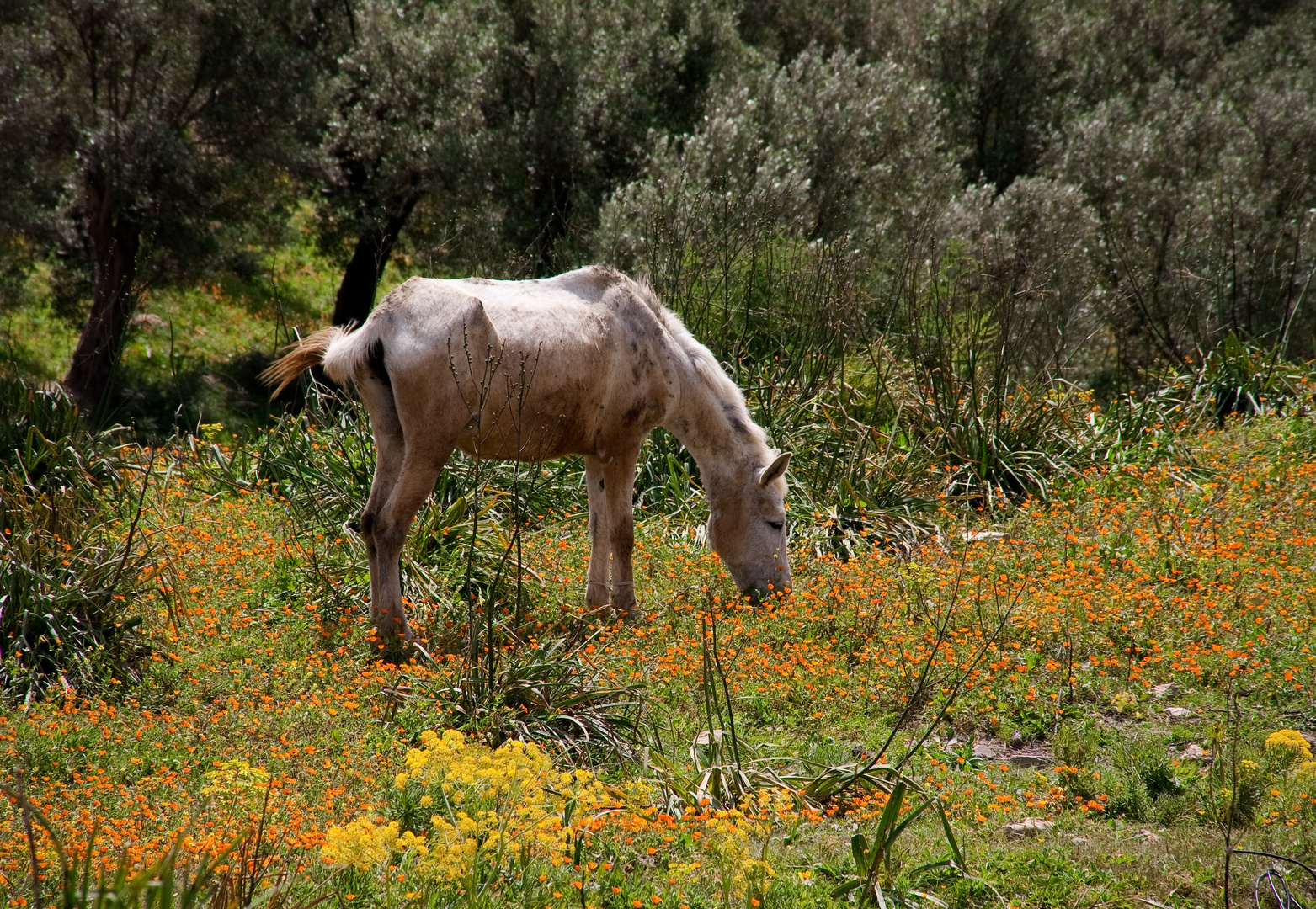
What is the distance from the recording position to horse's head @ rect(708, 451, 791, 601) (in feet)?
22.2

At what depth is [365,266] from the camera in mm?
15609

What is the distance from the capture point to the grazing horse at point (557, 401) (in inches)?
221

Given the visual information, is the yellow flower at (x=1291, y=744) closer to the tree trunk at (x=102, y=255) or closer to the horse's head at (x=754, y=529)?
the horse's head at (x=754, y=529)

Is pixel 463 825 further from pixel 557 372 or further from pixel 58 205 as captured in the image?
pixel 58 205

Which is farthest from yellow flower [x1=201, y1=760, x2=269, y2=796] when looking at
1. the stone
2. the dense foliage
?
the stone

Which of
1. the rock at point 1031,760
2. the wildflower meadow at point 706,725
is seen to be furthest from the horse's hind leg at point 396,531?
the rock at point 1031,760

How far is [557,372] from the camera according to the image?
5957mm

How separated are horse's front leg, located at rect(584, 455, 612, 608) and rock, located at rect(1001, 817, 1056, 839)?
3100mm

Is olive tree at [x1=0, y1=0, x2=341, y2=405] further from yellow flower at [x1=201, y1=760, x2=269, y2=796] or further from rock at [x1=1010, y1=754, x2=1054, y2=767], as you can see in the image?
rock at [x1=1010, y1=754, x2=1054, y2=767]

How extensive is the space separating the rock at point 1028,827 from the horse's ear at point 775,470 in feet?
8.93

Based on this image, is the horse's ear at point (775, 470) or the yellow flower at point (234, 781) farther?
the horse's ear at point (775, 470)

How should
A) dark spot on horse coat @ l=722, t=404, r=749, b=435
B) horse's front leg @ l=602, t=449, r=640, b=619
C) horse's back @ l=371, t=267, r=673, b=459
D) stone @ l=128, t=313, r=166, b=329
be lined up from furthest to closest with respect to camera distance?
stone @ l=128, t=313, r=166, b=329, dark spot on horse coat @ l=722, t=404, r=749, b=435, horse's front leg @ l=602, t=449, r=640, b=619, horse's back @ l=371, t=267, r=673, b=459

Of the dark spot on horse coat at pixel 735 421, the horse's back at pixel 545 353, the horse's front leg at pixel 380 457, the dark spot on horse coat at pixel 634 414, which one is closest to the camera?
the horse's back at pixel 545 353

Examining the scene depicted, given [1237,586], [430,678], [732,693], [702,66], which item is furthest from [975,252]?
[430,678]
